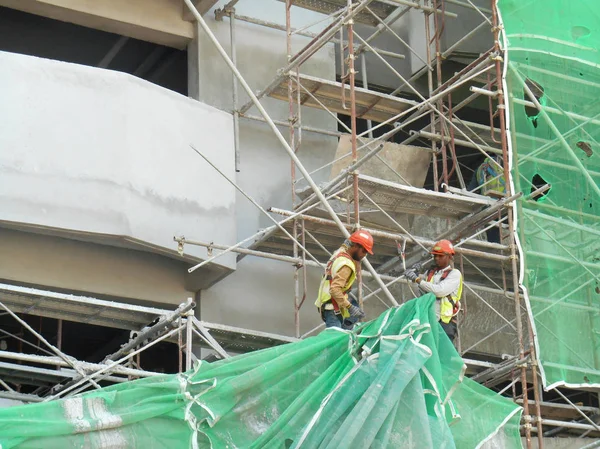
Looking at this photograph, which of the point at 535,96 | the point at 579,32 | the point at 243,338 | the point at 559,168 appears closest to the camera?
the point at 243,338

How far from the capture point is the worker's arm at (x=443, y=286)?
48.9 feet

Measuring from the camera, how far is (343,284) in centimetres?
1437

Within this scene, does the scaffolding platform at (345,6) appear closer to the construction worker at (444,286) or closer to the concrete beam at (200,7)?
the concrete beam at (200,7)

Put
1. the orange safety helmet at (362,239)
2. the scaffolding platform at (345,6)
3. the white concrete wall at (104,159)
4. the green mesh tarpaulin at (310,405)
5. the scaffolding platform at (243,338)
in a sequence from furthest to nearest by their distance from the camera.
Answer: the scaffolding platform at (345,6)
the white concrete wall at (104,159)
the scaffolding platform at (243,338)
the orange safety helmet at (362,239)
the green mesh tarpaulin at (310,405)

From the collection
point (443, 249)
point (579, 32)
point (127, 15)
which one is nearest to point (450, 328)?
point (443, 249)

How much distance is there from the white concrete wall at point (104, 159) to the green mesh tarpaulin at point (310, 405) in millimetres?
5888

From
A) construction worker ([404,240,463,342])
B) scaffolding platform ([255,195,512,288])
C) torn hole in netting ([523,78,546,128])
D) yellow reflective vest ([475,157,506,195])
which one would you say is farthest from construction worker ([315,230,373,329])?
yellow reflective vest ([475,157,506,195])

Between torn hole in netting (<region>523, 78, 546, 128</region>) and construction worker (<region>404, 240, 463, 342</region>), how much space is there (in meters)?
3.30

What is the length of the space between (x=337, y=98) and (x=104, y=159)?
3762mm

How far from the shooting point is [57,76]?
1775 centimetres

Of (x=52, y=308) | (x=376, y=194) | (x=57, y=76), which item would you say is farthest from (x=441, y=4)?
(x=52, y=308)

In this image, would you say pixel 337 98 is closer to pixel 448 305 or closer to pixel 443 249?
pixel 443 249

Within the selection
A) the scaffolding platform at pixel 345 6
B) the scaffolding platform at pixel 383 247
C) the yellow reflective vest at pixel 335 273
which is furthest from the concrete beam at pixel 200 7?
the yellow reflective vest at pixel 335 273

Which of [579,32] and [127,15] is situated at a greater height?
[127,15]
